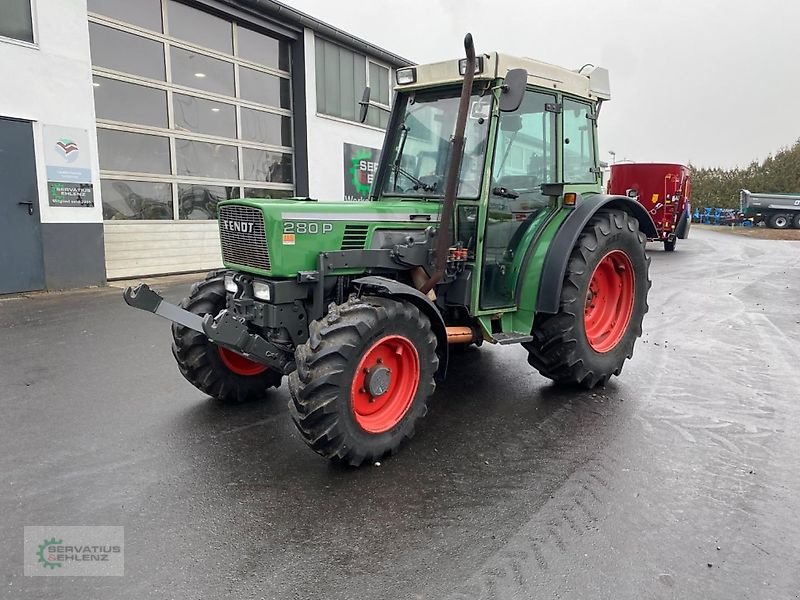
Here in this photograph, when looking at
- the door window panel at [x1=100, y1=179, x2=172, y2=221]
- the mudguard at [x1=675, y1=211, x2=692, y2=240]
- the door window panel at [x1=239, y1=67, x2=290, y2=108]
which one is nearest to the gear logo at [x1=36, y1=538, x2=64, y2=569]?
the door window panel at [x1=100, y1=179, x2=172, y2=221]

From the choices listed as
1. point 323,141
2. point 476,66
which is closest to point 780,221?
point 323,141

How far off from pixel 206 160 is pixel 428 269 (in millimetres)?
9752

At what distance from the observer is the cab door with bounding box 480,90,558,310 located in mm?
4277

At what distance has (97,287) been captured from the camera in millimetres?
10141

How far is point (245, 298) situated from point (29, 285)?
7.41m

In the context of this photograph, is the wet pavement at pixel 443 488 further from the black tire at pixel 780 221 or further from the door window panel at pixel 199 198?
the black tire at pixel 780 221

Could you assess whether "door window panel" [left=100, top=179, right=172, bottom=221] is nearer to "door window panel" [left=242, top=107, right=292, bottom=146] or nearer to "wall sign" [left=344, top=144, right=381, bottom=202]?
"door window panel" [left=242, top=107, right=292, bottom=146]

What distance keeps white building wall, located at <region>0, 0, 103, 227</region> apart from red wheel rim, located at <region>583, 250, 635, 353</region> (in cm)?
856

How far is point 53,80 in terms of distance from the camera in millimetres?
9383

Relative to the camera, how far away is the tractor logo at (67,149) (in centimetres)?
953

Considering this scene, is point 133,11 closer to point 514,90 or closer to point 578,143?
point 578,143

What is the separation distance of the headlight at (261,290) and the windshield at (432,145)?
1.37 m

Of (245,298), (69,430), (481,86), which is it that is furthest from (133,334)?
(481,86)

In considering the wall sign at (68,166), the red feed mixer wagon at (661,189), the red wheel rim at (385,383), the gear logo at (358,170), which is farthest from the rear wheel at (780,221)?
the red wheel rim at (385,383)
